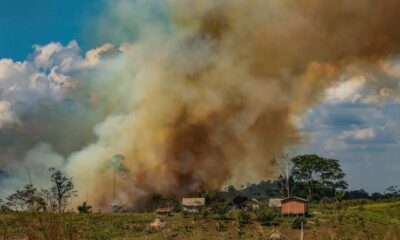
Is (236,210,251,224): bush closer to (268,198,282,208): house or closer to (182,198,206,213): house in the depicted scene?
(182,198,206,213): house

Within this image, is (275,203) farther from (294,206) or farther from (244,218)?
(244,218)

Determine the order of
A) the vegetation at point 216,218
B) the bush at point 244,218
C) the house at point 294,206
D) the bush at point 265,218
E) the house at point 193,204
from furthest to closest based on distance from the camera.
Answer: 1. the house at point 193,204
2. the house at point 294,206
3. the bush at point 265,218
4. the bush at point 244,218
5. the vegetation at point 216,218

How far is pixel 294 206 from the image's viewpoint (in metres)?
53.9

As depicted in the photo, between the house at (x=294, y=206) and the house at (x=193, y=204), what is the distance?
337 inches

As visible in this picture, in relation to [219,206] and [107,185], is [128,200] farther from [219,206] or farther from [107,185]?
[219,206]

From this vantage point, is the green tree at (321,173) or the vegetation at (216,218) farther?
the green tree at (321,173)

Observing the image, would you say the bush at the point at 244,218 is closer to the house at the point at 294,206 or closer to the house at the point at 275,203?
the house at the point at 294,206

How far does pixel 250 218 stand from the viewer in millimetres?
46375

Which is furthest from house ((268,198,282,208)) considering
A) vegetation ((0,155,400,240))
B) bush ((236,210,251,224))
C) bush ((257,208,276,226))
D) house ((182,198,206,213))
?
bush ((236,210,251,224))

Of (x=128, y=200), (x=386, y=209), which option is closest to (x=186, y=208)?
(x=128, y=200)

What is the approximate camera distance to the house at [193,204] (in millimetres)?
54844

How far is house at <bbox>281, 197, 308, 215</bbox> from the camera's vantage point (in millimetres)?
53406

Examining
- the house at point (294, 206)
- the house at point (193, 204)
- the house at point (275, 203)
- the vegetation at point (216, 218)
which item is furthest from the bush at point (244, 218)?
the house at point (275, 203)

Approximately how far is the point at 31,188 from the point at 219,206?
4632 centimetres
